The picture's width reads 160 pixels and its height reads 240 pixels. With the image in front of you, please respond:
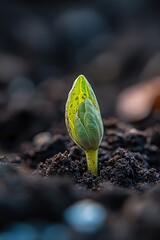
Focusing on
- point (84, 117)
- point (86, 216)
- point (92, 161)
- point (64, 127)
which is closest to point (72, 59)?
point (64, 127)

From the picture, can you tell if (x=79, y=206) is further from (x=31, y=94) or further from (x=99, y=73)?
(x=99, y=73)

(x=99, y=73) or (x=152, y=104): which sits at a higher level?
(x=99, y=73)

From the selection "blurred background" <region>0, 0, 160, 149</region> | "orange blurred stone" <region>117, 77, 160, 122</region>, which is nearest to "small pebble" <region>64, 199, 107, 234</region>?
"blurred background" <region>0, 0, 160, 149</region>

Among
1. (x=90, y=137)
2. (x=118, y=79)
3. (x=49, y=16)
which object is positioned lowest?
(x=90, y=137)

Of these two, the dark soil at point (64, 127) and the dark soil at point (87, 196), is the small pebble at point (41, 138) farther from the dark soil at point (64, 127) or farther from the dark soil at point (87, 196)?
the dark soil at point (87, 196)

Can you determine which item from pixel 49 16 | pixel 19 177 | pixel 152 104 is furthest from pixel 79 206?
pixel 49 16

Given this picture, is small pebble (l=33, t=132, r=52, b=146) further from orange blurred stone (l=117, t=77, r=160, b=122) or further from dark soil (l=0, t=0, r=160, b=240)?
orange blurred stone (l=117, t=77, r=160, b=122)
